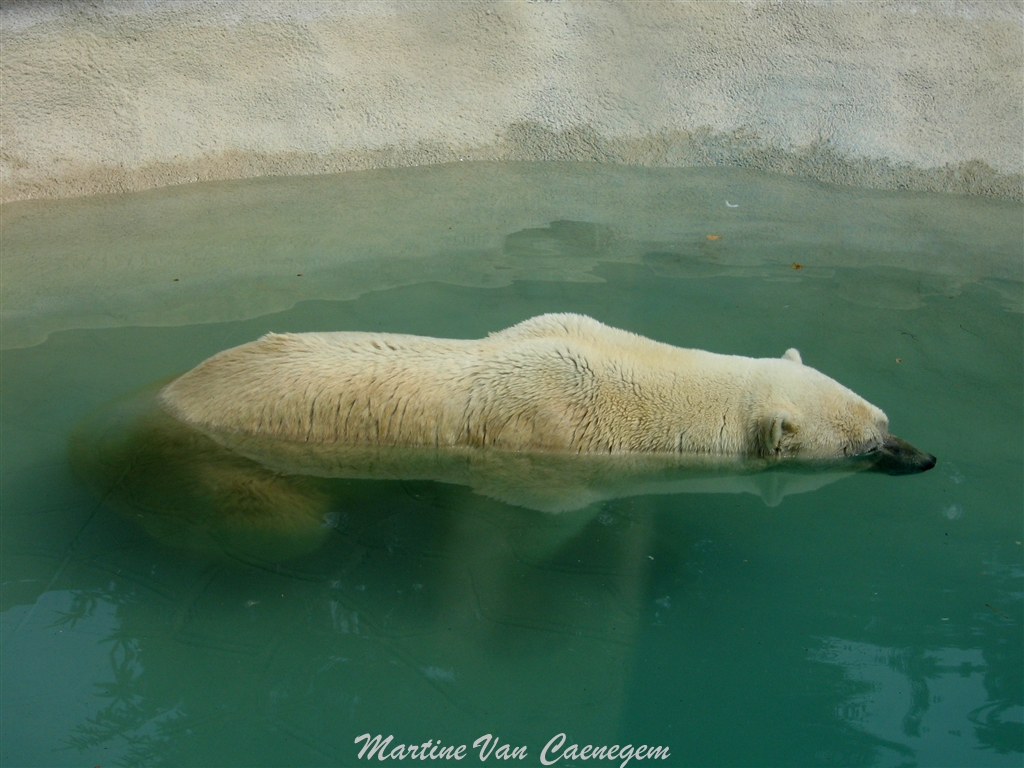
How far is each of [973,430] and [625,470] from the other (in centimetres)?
155

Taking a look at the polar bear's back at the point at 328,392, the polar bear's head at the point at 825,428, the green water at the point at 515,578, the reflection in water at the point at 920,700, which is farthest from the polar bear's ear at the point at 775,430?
the polar bear's back at the point at 328,392

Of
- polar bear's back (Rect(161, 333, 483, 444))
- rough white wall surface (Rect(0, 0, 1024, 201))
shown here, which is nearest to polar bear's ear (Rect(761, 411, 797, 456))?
polar bear's back (Rect(161, 333, 483, 444))

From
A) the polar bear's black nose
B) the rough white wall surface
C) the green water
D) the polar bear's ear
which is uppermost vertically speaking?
the rough white wall surface

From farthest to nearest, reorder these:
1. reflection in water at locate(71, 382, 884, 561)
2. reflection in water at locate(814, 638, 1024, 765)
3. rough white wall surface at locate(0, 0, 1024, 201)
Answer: rough white wall surface at locate(0, 0, 1024, 201) < reflection in water at locate(71, 382, 884, 561) < reflection in water at locate(814, 638, 1024, 765)

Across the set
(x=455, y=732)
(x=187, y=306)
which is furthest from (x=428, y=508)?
(x=187, y=306)

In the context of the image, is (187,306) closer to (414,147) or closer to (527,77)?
(414,147)

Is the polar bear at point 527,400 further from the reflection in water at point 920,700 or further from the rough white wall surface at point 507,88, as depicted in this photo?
the rough white wall surface at point 507,88

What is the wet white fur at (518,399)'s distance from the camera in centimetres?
328

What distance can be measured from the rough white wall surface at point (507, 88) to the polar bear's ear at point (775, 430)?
4.05 meters

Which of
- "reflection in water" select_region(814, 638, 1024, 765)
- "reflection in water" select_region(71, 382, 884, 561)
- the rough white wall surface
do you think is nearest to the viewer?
"reflection in water" select_region(814, 638, 1024, 765)

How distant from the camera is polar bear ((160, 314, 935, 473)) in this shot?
10.8ft

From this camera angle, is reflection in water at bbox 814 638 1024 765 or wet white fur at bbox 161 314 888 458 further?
wet white fur at bbox 161 314 888 458

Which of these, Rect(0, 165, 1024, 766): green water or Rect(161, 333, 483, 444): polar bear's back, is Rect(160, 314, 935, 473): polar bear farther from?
Rect(0, 165, 1024, 766): green water

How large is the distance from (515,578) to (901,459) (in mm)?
1643
